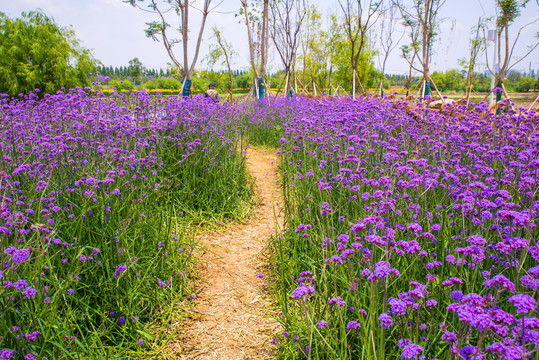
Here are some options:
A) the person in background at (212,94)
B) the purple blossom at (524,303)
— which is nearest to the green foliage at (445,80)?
the person in background at (212,94)

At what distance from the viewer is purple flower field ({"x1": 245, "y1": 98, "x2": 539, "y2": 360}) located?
4.49ft

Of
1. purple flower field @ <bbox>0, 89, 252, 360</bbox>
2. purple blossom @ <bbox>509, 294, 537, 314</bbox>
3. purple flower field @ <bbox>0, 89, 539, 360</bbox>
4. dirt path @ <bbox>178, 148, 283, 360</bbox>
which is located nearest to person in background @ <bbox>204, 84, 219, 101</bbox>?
purple flower field @ <bbox>0, 89, 539, 360</bbox>

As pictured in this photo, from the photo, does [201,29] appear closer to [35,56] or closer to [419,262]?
[35,56]

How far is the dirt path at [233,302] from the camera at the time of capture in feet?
8.14

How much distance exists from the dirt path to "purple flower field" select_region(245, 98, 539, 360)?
0.73 feet

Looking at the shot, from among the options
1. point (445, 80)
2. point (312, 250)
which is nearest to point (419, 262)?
point (312, 250)

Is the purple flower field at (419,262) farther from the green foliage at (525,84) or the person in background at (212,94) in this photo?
the green foliage at (525,84)

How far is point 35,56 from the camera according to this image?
12.2 m

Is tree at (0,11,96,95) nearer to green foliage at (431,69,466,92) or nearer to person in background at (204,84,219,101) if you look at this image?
person in background at (204,84,219,101)

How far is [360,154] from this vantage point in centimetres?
385

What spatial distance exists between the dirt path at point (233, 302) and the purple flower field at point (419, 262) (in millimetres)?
223

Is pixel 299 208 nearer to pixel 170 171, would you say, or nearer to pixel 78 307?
pixel 170 171

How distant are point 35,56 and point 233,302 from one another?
13.0m

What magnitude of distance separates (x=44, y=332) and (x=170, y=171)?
2.90 meters
